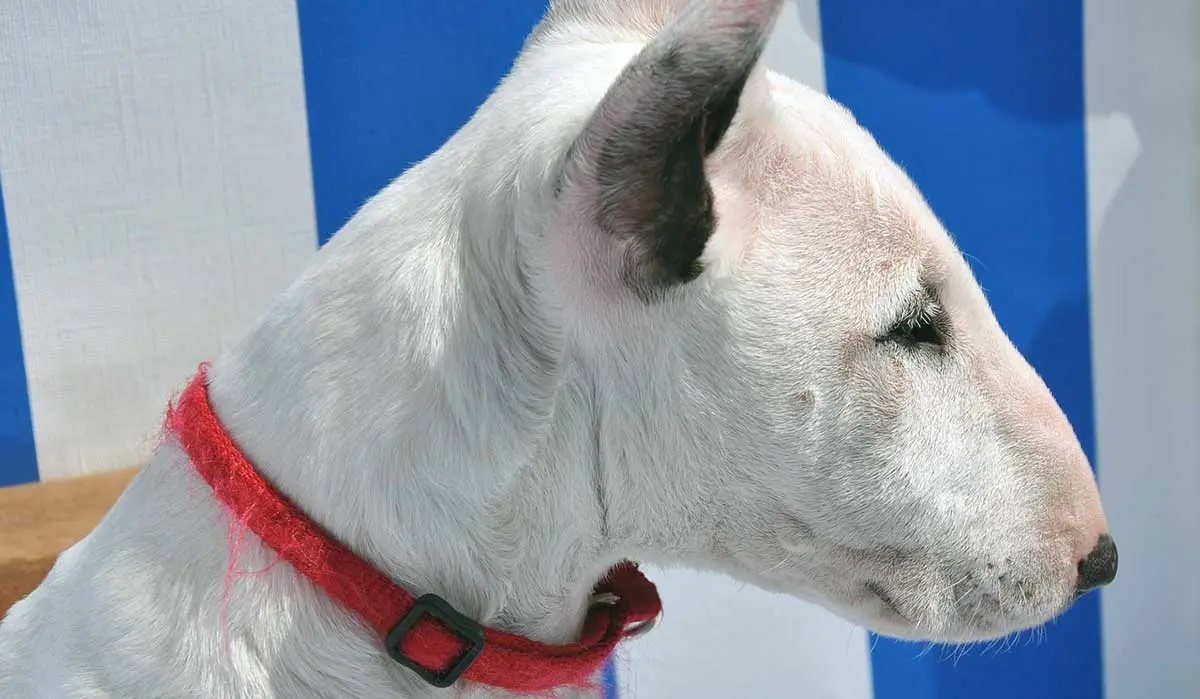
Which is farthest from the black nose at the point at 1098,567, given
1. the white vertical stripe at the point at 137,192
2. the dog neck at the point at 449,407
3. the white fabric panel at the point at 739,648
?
the white vertical stripe at the point at 137,192

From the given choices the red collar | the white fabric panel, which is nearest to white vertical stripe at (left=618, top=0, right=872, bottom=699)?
the white fabric panel

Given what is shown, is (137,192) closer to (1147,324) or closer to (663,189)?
(663,189)

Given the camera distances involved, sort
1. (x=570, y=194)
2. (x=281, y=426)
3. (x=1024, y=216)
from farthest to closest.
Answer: (x=1024, y=216), (x=281, y=426), (x=570, y=194)

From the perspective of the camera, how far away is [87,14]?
38.7 inches

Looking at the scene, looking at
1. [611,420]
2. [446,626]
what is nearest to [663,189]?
[611,420]

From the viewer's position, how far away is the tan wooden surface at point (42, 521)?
36.1 inches

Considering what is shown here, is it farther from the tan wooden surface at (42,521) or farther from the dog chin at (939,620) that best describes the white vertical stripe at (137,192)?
the dog chin at (939,620)

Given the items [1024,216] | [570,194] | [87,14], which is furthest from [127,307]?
[1024,216]

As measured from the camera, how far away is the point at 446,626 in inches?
22.4

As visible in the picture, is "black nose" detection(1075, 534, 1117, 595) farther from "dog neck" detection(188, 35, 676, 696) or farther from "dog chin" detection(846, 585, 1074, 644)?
"dog neck" detection(188, 35, 676, 696)

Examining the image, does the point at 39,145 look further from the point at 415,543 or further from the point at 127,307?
the point at 415,543

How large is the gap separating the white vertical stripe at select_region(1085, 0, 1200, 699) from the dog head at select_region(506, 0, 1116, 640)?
0.84 metres

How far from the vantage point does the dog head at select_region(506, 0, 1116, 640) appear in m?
0.53

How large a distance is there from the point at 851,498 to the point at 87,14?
0.86 metres
